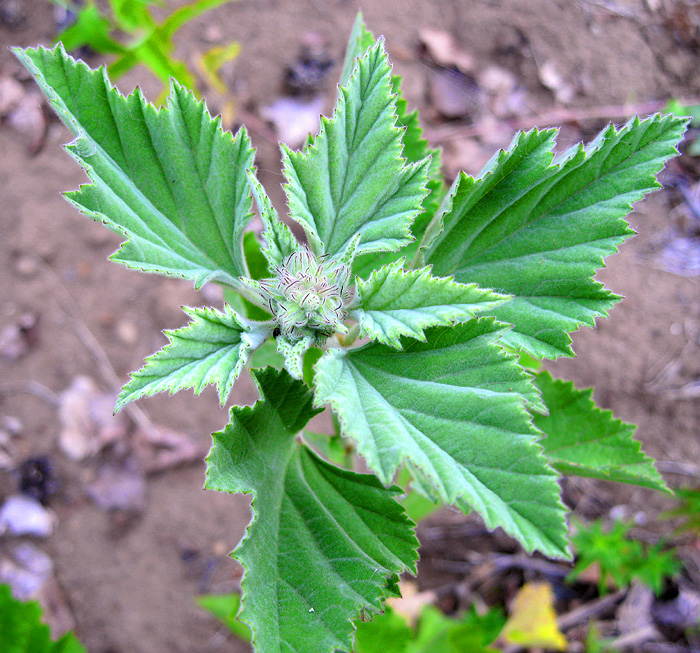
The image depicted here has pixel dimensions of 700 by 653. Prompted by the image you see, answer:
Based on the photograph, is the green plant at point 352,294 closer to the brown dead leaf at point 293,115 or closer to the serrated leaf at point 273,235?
the serrated leaf at point 273,235

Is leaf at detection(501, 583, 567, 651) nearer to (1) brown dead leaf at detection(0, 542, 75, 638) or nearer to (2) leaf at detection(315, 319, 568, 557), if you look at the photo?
(2) leaf at detection(315, 319, 568, 557)

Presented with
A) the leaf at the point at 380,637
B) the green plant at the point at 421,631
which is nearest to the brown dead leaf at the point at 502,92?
the green plant at the point at 421,631

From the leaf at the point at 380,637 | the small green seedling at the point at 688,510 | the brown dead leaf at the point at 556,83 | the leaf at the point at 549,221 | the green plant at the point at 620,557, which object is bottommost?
the green plant at the point at 620,557

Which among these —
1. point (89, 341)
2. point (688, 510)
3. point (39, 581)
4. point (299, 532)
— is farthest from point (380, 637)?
point (89, 341)

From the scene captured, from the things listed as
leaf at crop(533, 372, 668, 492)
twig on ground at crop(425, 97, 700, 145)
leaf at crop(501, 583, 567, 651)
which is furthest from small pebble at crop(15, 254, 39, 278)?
leaf at crop(501, 583, 567, 651)

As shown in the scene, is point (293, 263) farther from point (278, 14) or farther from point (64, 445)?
point (278, 14)

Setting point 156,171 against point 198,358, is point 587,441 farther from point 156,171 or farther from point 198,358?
point 156,171
